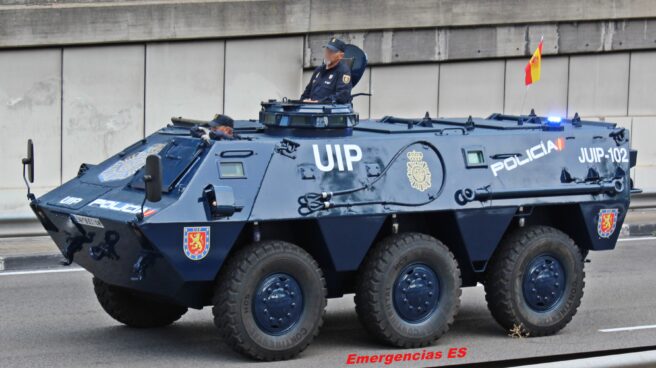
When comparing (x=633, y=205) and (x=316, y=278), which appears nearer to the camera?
(x=316, y=278)

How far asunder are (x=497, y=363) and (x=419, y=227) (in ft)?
15.8

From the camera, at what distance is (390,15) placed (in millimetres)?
18391

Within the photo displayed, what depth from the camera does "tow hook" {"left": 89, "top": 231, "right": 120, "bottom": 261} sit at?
955 centimetres

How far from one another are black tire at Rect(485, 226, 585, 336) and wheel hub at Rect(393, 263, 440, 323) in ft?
2.26

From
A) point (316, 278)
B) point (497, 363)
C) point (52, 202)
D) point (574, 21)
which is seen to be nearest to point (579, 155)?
point (316, 278)

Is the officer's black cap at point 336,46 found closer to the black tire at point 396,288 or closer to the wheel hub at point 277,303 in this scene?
the black tire at point 396,288

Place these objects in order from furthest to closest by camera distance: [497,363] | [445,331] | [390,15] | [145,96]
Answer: [390,15] < [145,96] < [445,331] < [497,363]

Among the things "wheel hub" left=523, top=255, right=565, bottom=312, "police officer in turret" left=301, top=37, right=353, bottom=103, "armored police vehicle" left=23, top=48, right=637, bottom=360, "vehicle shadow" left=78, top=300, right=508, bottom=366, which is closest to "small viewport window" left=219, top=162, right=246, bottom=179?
"armored police vehicle" left=23, top=48, right=637, bottom=360

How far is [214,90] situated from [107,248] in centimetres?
816

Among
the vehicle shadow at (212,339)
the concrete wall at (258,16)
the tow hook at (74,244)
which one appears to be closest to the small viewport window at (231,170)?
the tow hook at (74,244)

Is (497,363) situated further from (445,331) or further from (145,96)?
(145,96)

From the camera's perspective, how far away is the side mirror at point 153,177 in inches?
353

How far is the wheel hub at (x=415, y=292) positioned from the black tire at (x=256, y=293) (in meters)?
0.68

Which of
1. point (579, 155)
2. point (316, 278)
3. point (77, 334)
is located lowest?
point (77, 334)
